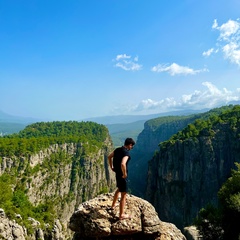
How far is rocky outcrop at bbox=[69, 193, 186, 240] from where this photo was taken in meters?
13.7

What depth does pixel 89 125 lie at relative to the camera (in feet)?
599

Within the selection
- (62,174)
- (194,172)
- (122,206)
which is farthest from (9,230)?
(62,174)

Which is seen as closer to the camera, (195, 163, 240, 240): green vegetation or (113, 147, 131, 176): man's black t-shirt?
(113, 147, 131, 176): man's black t-shirt

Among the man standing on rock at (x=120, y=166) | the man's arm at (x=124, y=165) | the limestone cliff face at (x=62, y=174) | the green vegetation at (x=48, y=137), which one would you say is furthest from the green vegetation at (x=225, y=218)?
the green vegetation at (x=48, y=137)

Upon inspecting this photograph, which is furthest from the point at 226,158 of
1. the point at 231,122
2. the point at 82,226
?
the point at 82,226

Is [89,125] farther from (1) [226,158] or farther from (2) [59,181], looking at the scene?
(1) [226,158]

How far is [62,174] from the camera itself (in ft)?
365

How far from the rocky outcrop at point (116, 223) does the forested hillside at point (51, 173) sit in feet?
155

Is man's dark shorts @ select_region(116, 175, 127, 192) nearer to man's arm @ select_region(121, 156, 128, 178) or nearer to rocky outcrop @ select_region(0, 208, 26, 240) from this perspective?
man's arm @ select_region(121, 156, 128, 178)

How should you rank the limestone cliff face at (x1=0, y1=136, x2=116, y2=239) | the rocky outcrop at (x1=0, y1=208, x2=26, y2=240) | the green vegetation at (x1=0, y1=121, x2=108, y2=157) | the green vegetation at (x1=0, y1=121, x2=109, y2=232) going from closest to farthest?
the rocky outcrop at (x1=0, y1=208, x2=26, y2=240), the green vegetation at (x1=0, y1=121, x2=109, y2=232), the limestone cliff face at (x1=0, y1=136, x2=116, y2=239), the green vegetation at (x1=0, y1=121, x2=108, y2=157)

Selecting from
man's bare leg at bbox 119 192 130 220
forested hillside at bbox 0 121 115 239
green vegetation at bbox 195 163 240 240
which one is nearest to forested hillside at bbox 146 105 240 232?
forested hillside at bbox 0 121 115 239

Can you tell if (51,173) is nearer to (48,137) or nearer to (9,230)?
(48,137)

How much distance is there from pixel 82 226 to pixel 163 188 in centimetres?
8786

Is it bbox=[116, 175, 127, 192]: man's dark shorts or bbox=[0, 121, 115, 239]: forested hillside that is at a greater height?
bbox=[116, 175, 127, 192]: man's dark shorts
